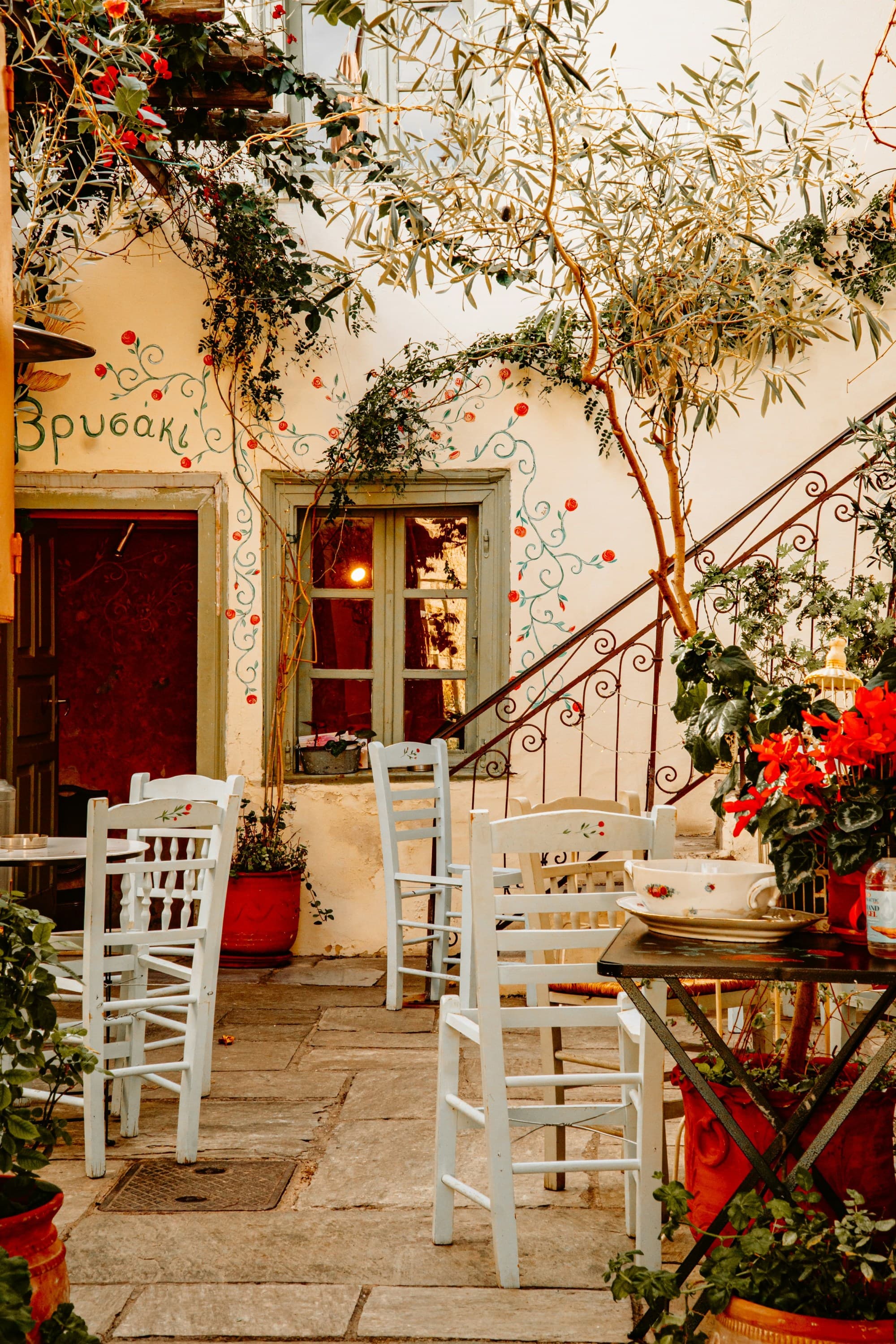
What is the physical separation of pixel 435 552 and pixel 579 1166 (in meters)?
4.04

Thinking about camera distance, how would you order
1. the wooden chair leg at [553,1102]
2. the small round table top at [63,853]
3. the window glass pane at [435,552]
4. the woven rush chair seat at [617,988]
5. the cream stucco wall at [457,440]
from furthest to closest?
1. the window glass pane at [435,552]
2. the cream stucco wall at [457,440]
3. the small round table top at [63,853]
4. the woven rush chair seat at [617,988]
5. the wooden chair leg at [553,1102]

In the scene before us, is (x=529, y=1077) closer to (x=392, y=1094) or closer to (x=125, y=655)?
(x=392, y=1094)

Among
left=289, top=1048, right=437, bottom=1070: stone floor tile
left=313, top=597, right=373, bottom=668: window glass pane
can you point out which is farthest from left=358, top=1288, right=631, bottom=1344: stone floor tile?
left=313, top=597, right=373, bottom=668: window glass pane

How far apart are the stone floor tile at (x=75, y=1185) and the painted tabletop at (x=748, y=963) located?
164 centimetres

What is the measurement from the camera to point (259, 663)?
6.08 meters

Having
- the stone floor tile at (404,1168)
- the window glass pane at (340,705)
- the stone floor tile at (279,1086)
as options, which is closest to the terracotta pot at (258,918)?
the window glass pane at (340,705)

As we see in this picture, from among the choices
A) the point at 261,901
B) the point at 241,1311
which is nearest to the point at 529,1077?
the point at 241,1311

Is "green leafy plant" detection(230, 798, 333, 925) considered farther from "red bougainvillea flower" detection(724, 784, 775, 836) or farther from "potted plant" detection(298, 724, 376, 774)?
"red bougainvillea flower" detection(724, 784, 775, 836)

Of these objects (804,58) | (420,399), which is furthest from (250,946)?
(804,58)

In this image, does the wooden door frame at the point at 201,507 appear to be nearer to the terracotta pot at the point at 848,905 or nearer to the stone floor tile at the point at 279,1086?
the stone floor tile at the point at 279,1086

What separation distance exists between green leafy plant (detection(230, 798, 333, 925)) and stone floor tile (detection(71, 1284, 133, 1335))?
10.4 feet

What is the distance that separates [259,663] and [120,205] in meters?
2.22

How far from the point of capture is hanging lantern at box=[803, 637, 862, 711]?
2295mm

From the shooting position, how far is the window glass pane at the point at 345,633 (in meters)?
6.23
